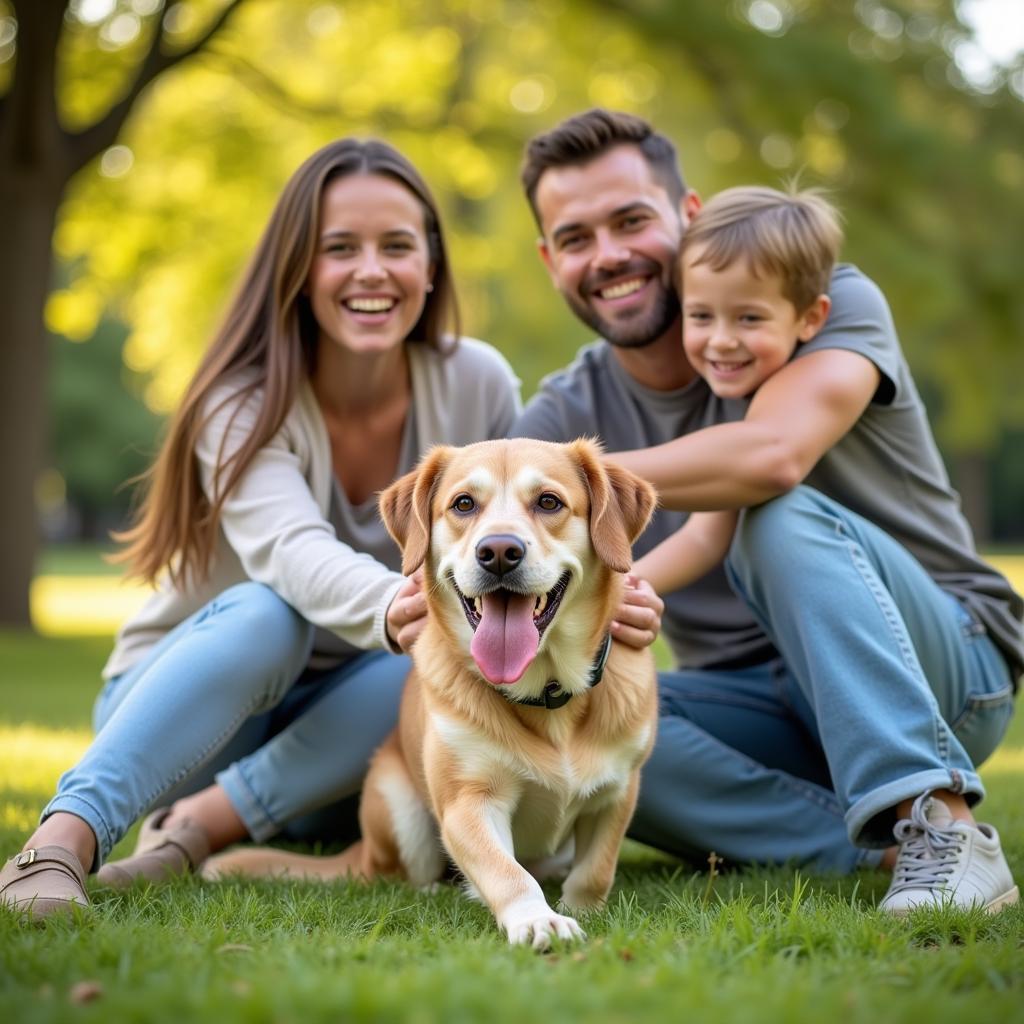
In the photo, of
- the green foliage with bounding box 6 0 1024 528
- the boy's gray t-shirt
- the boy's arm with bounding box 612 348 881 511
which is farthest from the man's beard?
the green foliage with bounding box 6 0 1024 528

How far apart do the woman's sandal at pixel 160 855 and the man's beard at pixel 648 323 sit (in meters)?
2.06

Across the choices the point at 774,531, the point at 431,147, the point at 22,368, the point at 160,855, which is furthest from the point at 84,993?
the point at 431,147

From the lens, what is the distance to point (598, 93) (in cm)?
1545

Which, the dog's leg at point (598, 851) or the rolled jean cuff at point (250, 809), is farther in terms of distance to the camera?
the rolled jean cuff at point (250, 809)

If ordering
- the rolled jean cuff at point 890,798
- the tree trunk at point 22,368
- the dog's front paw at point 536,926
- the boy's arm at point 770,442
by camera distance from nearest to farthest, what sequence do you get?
the dog's front paw at point 536,926, the rolled jean cuff at point 890,798, the boy's arm at point 770,442, the tree trunk at point 22,368

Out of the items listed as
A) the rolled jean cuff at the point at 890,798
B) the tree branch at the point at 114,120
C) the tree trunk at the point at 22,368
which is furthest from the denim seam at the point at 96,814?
the tree branch at the point at 114,120

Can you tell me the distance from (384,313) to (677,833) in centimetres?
191

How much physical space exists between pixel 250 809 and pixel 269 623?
0.68 m

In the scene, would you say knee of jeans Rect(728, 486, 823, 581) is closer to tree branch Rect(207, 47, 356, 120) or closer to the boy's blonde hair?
the boy's blonde hair

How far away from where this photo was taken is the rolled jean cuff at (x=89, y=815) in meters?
3.07

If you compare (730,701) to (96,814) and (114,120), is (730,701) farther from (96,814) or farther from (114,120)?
(114,120)

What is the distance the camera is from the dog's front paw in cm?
258

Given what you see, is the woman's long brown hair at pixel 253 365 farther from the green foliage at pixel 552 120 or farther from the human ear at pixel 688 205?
the green foliage at pixel 552 120

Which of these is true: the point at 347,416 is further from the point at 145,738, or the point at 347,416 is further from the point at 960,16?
the point at 960,16
